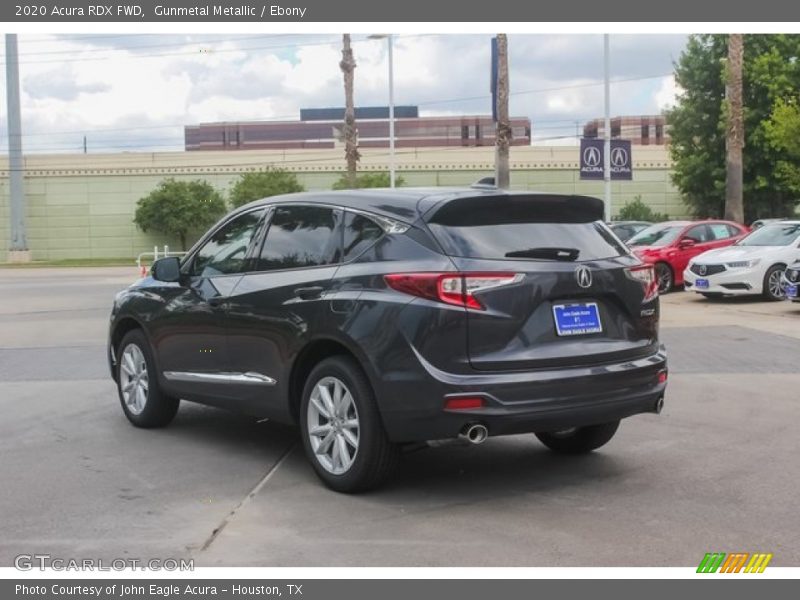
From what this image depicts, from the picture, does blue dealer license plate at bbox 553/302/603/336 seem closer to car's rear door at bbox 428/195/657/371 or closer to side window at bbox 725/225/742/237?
car's rear door at bbox 428/195/657/371

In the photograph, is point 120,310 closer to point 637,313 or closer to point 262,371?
point 262,371

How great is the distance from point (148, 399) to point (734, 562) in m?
4.68

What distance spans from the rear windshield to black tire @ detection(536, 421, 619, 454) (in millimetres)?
1297

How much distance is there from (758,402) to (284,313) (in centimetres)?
465

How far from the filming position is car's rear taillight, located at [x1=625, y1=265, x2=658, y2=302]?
5930 millimetres

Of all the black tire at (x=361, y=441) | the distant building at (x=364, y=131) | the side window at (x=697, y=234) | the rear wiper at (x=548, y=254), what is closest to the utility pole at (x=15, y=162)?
the side window at (x=697, y=234)

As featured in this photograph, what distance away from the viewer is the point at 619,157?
24984 mm

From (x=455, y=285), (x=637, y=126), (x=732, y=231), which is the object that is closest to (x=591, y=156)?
(x=732, y=231)

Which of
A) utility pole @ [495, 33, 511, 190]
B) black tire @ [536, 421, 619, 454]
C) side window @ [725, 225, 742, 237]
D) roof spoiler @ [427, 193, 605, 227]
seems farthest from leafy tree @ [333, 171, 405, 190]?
roof spoiler @ [427, 193, 605, 227]

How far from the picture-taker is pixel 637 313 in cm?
590

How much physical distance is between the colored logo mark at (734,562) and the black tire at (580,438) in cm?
194

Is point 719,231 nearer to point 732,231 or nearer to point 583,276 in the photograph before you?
point 732,231

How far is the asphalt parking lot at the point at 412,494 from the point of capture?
478 cm
